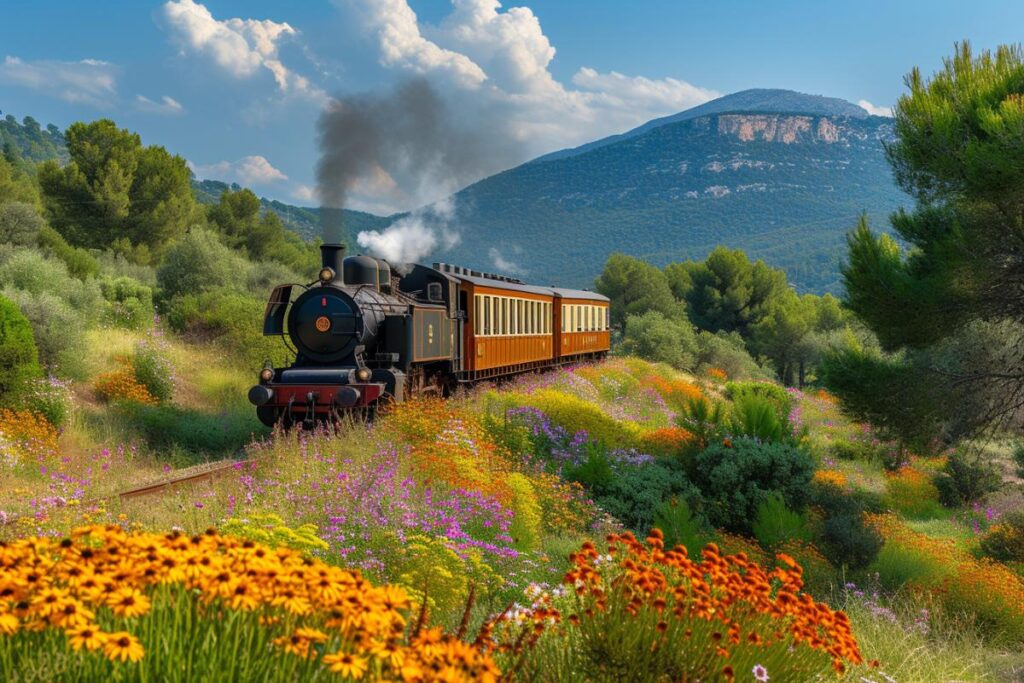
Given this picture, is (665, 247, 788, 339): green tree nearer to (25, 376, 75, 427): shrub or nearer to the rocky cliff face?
(25, 376, 75, 427): shrub

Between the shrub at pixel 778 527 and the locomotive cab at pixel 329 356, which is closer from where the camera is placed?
the shrub at pixel 778 527

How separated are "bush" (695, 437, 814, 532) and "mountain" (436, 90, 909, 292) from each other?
Answer: 71830mm

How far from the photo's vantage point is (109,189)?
34.3 metres

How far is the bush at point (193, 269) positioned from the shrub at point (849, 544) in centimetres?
1983

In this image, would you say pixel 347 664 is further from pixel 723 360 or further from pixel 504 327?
pixel 723 360

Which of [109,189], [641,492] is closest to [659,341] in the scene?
[109,189]

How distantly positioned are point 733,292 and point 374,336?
132ft

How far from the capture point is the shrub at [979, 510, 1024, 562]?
37.0 feet

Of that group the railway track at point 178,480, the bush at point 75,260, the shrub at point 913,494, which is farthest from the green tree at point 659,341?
the railway track at point 178,480

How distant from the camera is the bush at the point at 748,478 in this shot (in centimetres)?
1133

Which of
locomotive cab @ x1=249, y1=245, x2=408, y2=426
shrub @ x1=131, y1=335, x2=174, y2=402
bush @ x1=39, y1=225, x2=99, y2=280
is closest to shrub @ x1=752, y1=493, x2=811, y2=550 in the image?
locomotive cab @ x1=249, y1=245, x2=408, y2=426

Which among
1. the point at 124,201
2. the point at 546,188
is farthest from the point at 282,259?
the point at 546,188

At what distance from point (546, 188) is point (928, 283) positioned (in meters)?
114

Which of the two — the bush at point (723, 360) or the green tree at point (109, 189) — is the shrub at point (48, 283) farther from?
the bush at point (723, 360)
